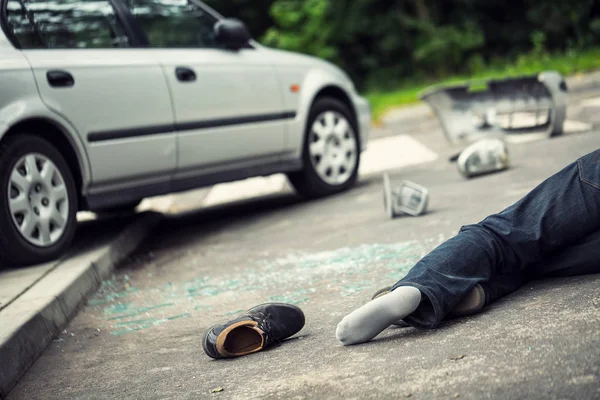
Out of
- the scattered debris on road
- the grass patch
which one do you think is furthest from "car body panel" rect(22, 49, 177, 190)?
the grass patch

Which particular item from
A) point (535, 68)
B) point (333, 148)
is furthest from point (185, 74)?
point (535, 68)

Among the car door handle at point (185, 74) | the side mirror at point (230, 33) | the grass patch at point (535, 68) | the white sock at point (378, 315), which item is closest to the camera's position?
the white sock at point (378, 315)

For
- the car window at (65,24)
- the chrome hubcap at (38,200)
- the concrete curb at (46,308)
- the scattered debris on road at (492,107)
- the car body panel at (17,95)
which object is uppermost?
the car window at (65,24)

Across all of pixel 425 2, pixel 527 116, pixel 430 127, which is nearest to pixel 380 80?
pixel 425 2

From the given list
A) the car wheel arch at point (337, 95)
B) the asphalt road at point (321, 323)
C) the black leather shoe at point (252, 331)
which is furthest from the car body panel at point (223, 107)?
the black leather shoe at point (252, 331)

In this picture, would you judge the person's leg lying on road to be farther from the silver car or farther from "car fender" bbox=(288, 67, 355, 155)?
"car fender" bbox=(288, 67, 355, 155)

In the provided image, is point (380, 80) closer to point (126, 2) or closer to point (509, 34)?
point (509, 34)

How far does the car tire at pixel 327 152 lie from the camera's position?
749 cm

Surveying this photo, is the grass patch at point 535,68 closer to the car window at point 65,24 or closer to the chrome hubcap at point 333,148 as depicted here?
the chrome hubcap at point 333,148

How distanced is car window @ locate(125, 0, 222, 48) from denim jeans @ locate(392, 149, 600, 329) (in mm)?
3746

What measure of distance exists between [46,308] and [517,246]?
80.7 inches

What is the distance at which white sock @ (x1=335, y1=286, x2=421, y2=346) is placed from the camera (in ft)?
10.0

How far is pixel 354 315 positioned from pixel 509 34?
19.8 meters

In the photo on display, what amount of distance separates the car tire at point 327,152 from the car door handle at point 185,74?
1326 millimetres
